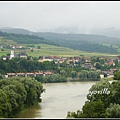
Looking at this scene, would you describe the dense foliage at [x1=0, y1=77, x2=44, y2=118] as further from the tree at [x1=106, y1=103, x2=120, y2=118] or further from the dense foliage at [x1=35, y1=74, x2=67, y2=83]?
the dense foliage at [x1=35, y1=74, x2=67, y2=83]

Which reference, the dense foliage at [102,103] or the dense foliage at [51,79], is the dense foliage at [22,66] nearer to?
the dense foliage at [51,79]

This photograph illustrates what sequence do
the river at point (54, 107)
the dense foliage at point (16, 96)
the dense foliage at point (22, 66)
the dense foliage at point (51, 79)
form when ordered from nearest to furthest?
the dense foliage at point (16, 96) → the river at point (54, 107) → the dense foliage at point (51, 79) → the dense foliage at point (22, 66)

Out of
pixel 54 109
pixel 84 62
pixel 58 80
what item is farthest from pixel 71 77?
pixel 54 109

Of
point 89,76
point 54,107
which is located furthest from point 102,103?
point 89,76

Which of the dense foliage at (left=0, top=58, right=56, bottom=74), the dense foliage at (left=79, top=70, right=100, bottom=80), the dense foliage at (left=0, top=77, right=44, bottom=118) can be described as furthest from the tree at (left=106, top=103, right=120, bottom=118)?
the dense foliage at (left=79, top=70, right=100, bottom=80)

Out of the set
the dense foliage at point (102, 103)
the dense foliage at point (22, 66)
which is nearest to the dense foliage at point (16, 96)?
the dense foliage at point (102, 103)

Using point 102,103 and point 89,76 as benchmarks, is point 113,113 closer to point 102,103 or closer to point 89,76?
point 102,103

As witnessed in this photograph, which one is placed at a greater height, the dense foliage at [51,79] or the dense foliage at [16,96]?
the dense foliage at [16,96]

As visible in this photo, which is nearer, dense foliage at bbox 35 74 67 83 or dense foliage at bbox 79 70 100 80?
dense foliage at bbox 35 74 67 83
